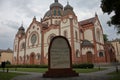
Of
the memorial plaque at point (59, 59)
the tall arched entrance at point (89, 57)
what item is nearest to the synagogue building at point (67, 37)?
the tall arched entrance at point (89, 57)

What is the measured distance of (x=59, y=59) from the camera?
14.3 meters

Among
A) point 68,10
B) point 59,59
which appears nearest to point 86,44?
point 68,10

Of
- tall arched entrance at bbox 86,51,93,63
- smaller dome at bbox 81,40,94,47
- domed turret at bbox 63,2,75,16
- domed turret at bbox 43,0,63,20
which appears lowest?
tall arched entrance at bbox 86,51,93,63

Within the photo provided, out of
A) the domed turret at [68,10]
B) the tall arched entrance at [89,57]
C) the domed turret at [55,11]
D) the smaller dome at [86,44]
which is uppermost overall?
the domed turret at [55,11]

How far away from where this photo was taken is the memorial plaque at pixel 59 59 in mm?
13812

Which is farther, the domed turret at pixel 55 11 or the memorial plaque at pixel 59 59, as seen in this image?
the domed turret at pixel 55 11

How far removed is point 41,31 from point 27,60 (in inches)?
488

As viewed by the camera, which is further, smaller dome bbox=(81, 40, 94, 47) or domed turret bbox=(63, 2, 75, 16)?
domed turret bbox=(63, 2, 75, 16)

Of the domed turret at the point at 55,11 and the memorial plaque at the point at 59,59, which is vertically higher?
the domed turret at the point at 55,11

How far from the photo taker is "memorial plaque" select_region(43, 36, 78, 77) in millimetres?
13812

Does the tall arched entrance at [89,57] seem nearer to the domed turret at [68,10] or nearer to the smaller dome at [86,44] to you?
the smaller dome at [86,44]

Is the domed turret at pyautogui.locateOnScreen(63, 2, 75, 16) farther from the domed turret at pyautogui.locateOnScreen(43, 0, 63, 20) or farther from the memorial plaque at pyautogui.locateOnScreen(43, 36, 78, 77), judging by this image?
the memorial plaque at pyautogui.locateOnScreen(43, 36, 78, 77)

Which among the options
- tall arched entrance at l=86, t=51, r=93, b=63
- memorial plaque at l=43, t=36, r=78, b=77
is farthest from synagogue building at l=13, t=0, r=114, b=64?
memorial plaque at l=43, t=36, r=78, b=77

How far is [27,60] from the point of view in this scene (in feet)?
184
